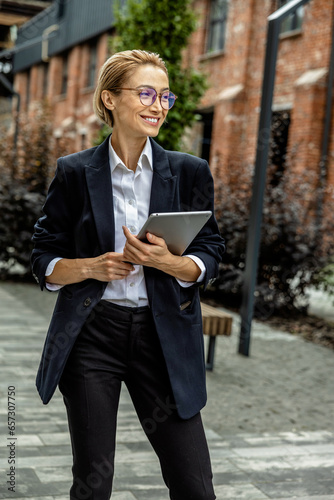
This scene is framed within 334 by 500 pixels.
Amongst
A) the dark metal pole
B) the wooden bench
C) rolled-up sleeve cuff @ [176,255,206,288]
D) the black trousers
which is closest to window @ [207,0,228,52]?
the dark metal pole

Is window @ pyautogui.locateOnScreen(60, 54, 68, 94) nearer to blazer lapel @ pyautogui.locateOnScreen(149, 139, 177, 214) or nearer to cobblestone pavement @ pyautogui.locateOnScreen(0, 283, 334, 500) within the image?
cobblestone pavement @ pyautogui.locateOnScreen(0, 283, 334, 500)

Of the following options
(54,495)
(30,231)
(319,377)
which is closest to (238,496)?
(54,495)

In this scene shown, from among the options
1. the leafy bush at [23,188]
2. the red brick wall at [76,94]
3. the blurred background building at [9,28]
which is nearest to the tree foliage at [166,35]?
the leafy bush at [23,188]

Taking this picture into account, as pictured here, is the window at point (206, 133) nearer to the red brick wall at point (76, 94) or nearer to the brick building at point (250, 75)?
the brick building at point (250, 75)

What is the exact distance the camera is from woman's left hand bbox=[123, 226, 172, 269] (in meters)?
2.35

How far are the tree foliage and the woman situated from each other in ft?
26.9

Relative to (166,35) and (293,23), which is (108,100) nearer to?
(166,35)

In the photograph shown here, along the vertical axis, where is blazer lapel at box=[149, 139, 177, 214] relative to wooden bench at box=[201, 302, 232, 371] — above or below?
above

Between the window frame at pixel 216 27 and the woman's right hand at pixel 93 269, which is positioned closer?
the woman's right hand at pixel 93 269

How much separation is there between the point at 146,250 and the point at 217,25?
20834 millimetres

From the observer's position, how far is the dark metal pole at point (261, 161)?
767 cm

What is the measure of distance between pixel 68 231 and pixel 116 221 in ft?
0.64

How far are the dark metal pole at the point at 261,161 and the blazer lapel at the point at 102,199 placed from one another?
519 centimetres

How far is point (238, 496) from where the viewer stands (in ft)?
13.1
